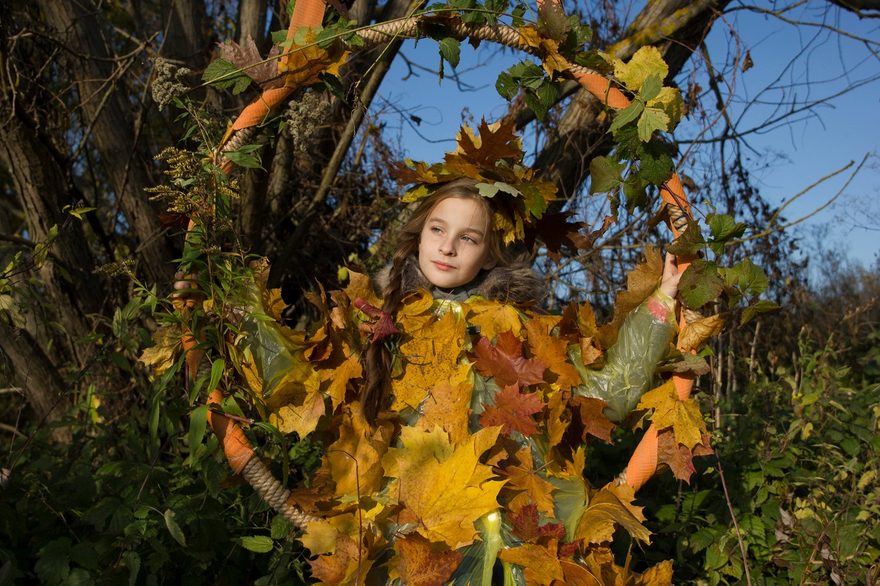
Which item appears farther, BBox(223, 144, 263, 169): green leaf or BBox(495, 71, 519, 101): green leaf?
BBox(495, 71, 519, 101): green leaf

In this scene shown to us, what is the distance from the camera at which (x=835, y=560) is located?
7.21 feet

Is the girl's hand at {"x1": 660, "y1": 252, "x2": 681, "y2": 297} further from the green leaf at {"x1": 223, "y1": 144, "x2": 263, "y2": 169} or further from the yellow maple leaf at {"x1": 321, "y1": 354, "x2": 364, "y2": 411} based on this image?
the green leaf at {"x1": 223, "y1": 144, "x2": 263, "y2": 169}

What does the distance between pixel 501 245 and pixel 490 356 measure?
1.43 ft

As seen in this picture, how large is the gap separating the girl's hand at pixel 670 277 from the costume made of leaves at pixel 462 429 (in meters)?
0.03

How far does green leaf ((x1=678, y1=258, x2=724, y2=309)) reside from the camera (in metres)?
1.63

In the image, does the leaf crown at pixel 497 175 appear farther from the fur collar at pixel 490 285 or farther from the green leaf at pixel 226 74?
the green leaf at pixel 226 74

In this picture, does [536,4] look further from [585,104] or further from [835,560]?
[835,560]

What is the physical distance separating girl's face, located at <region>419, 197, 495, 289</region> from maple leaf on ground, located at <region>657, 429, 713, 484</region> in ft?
2.34

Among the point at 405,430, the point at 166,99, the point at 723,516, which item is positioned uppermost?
the point at 166,99

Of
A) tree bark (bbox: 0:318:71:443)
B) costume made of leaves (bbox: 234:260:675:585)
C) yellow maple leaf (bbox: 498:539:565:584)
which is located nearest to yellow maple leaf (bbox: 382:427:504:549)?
costume made of leaves (bbox: 234:260:675:585)

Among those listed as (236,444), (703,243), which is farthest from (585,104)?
(236,444)

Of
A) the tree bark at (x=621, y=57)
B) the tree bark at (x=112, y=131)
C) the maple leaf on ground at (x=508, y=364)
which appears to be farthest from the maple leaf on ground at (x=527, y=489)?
the tree bark at (x=112, y=131)

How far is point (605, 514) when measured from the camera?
1724 millimetres

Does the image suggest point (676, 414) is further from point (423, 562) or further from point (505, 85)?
point (505, 85)
